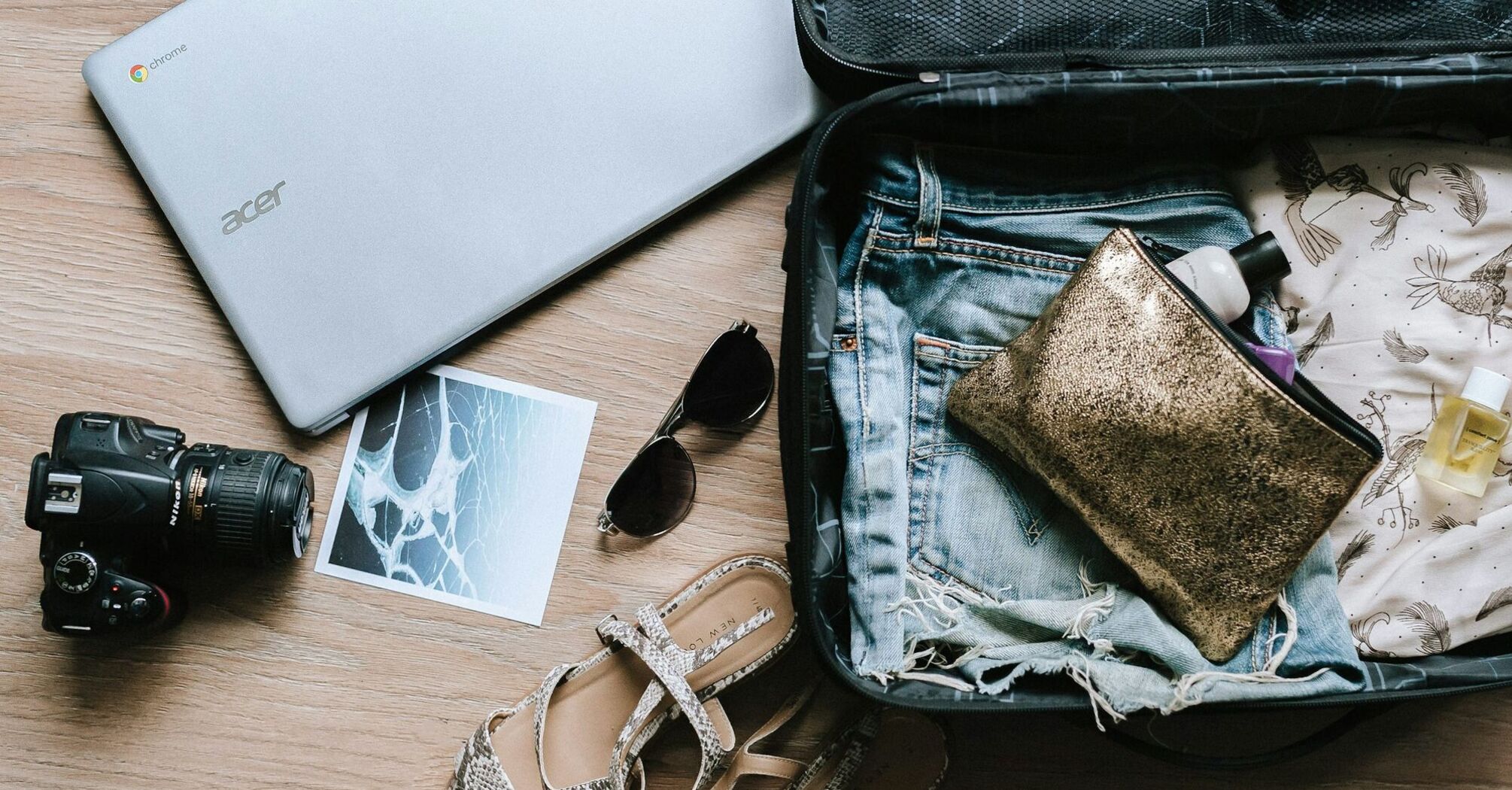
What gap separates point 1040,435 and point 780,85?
35 centimetres

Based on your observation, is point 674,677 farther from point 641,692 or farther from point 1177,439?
point 1177,439

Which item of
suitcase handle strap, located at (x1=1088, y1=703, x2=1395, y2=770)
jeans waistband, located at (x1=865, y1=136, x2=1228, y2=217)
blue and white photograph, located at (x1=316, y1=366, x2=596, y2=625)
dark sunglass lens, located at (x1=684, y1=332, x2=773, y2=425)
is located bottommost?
suitcase handle strap, located at (x1=1088, y1=703, x2=1395, y2=770)

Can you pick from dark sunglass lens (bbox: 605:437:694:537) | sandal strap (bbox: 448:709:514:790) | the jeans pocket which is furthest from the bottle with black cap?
sandal strap (bbox: 448:709:514:790)

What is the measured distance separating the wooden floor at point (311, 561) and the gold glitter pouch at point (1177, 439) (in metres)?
0.19

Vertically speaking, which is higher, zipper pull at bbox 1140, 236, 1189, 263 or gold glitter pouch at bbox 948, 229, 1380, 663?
zipper pull at bbox 1140, 236, 1189, 263

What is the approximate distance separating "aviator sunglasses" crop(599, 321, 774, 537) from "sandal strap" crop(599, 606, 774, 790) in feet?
0.25

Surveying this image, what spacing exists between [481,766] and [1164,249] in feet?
2.32

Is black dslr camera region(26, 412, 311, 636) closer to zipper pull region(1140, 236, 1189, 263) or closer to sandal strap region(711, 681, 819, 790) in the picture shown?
sandal strap region(711, 681, 819, 790)

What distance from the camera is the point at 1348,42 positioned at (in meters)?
0.65

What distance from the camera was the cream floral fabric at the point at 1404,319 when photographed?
0.67 meters

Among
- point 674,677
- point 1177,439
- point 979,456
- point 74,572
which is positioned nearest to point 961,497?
point 979,456

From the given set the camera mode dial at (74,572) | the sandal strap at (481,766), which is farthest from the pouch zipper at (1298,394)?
the camera mode dial at (74,572)

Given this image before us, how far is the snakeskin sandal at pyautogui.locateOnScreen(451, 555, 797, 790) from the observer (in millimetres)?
701

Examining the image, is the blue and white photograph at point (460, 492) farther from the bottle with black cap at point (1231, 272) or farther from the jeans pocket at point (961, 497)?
the bottle with black cap at point (1231, 272)
